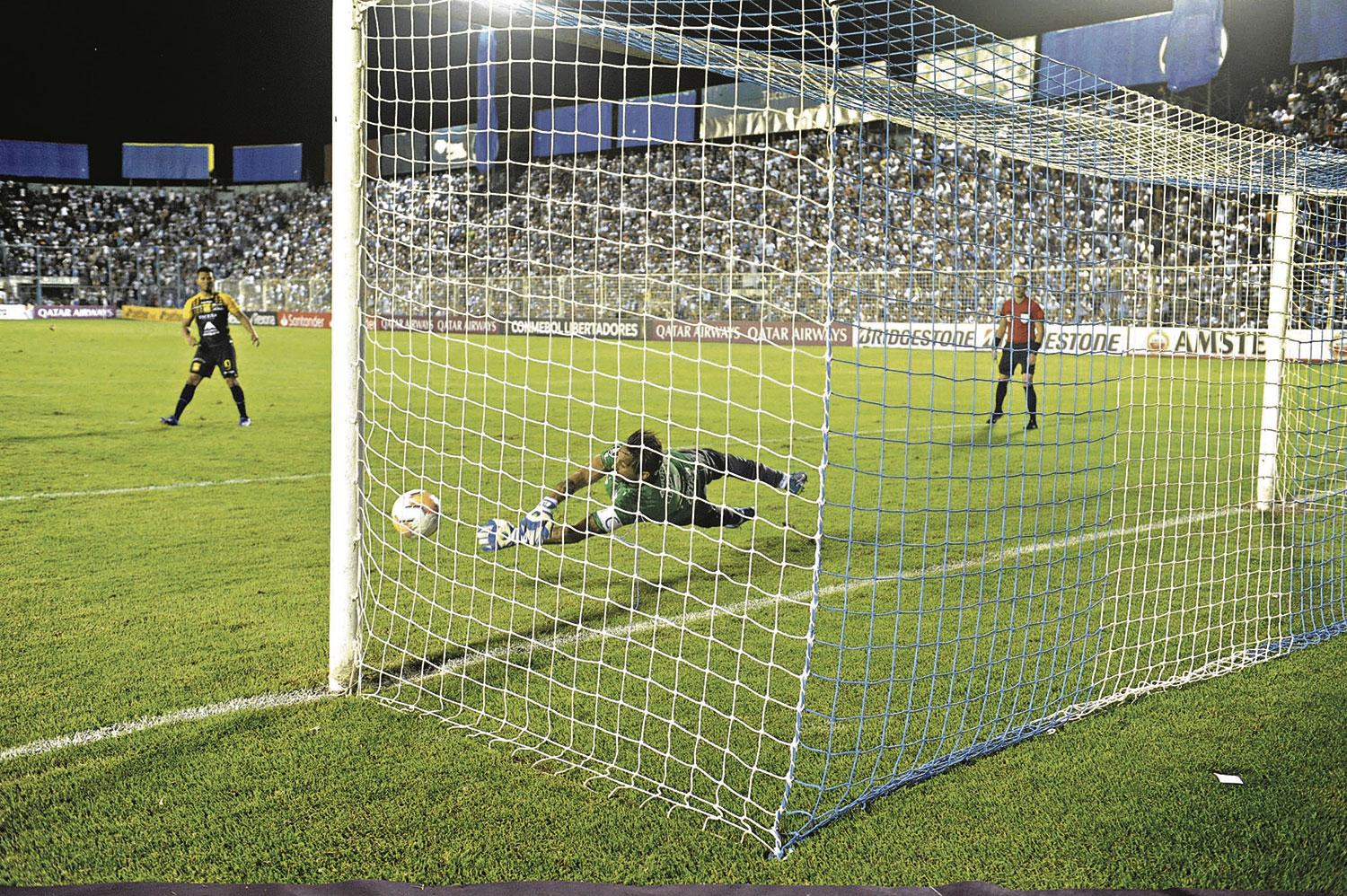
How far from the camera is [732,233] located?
3357 mm

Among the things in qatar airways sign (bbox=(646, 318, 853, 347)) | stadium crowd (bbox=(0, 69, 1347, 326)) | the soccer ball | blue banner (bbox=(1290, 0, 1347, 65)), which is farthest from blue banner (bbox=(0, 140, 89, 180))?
the soccer ball

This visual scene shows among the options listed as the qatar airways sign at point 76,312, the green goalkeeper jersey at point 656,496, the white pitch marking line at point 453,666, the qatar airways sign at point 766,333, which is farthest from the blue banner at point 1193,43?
the qatar airways sign at point 76,312

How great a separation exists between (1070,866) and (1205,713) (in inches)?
57.9

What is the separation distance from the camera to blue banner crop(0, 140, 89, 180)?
1971 inches

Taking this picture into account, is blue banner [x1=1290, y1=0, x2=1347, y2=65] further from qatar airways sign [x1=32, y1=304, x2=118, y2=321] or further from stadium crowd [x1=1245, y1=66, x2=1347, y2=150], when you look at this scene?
qatar airways sign [x1=32, y1=304, x2=118, y2=321]

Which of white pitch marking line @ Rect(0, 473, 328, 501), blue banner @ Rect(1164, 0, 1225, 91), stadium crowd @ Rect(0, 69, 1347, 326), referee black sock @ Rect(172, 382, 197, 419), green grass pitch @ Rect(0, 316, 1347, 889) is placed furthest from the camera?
blue banner @ Rect(1164, 0, 1225, 91)

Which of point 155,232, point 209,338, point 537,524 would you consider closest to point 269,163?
point 155,232

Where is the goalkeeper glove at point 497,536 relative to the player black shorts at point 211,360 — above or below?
below

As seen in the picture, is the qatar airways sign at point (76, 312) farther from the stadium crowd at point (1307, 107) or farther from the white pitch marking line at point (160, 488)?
the stadium crowd at point (1307, 107)

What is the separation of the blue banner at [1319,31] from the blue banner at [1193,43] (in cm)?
160

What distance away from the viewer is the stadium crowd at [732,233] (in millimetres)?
4449

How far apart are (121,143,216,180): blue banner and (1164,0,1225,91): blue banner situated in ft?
143

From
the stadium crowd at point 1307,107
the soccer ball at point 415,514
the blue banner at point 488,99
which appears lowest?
the soccer ball at point 415,514

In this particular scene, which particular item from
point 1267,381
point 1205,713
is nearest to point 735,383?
point 1267,381
